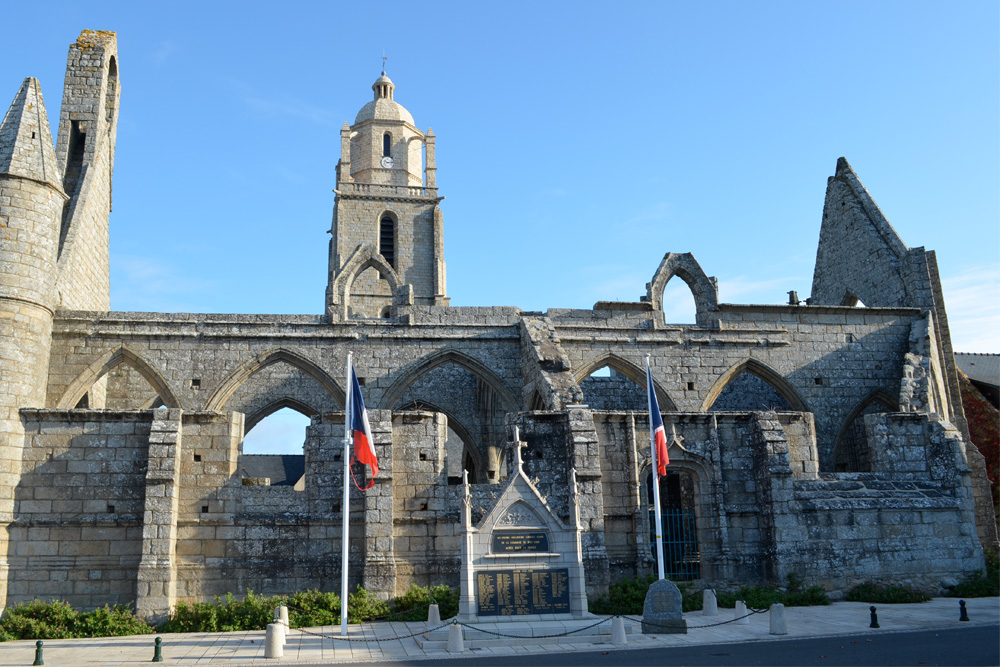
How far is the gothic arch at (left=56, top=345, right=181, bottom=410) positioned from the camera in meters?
19.0

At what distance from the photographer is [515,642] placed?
11523 millimetres

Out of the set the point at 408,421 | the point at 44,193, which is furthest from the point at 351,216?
→ the point at 408,421

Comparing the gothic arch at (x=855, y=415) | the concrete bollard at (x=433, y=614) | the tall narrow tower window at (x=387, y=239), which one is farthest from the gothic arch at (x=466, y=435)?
the tall narrow tower window at (x=387, y=239)

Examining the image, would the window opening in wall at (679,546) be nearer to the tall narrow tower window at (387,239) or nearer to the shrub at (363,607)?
the shrub at (363,607)

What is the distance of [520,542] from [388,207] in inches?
1215

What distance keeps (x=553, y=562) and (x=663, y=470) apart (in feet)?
10.2

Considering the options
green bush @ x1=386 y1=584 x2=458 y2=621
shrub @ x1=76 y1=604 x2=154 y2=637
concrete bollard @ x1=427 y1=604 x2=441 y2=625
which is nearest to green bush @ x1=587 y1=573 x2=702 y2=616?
green bush @ x1=386 y1=584 x2=458 y2=621

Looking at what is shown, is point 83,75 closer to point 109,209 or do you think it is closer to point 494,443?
point 109,209

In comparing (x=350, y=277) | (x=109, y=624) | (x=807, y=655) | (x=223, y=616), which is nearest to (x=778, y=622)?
(x=807, y=655)

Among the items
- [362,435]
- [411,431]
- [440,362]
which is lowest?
[362,435]

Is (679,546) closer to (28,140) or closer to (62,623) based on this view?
(62,623)

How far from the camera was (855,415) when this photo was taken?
77.1ft

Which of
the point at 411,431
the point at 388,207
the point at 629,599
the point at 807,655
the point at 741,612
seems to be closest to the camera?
the point at 807,655

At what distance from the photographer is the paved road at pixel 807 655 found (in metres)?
10.1
